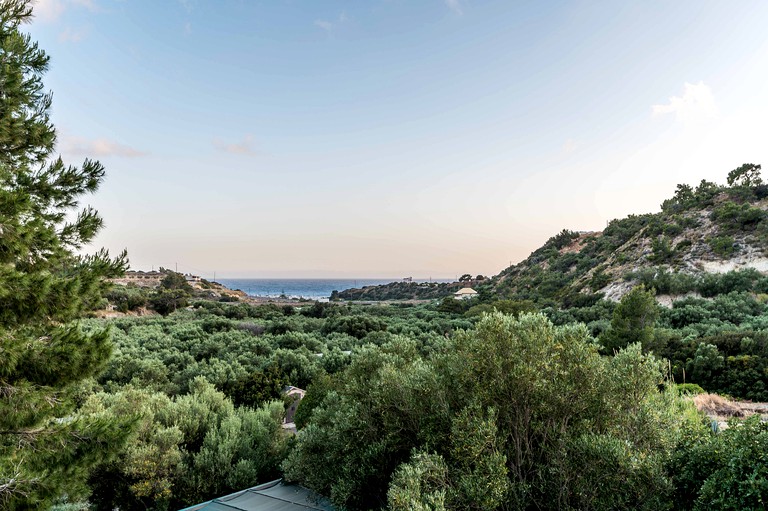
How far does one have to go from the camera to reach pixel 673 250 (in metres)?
35.2

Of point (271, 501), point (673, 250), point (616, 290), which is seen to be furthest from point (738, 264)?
point (271, 501)

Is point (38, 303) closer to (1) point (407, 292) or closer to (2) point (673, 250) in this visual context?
(2) point (673, 250)

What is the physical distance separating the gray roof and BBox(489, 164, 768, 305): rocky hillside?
2990 cm

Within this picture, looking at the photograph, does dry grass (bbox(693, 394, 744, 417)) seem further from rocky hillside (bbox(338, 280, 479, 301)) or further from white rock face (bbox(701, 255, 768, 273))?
rocky hillside (bbox(338, 280, 479, 301))

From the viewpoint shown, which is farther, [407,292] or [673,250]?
[407,292]

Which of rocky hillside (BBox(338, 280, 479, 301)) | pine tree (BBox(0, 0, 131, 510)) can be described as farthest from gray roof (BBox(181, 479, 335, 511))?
rocky hillside (BBox(338, 280, 479, 301))

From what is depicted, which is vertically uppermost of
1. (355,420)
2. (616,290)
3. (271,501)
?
(616,290)

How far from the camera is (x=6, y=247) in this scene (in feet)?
16.9

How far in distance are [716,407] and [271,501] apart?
1130 centimetres

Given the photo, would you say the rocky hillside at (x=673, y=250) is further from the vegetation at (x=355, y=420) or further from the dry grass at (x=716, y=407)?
the vegetation at (x=355, y=420)

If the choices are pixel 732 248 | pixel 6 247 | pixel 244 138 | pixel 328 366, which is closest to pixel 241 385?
pixel 328 366

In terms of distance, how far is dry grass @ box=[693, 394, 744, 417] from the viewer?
399 inches

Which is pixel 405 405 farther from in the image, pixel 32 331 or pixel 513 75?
pixel 513 75

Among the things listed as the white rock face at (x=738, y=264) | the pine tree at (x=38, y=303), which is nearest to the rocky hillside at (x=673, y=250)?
the white rock face at (x=738, y=264)
